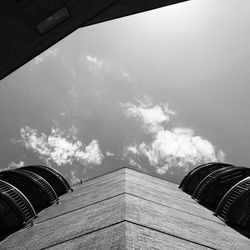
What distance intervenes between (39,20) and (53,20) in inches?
24.2

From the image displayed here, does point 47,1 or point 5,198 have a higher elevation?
point 47,1

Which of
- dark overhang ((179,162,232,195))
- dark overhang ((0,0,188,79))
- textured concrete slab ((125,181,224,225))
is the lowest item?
dark overhang ((179,162,232,195))

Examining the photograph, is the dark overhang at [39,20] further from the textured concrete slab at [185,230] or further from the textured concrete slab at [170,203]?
the textured concrete slab at [170,203]

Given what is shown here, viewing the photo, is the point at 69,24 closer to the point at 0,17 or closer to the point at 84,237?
the point at 0,17

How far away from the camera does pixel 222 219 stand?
32.9 ft

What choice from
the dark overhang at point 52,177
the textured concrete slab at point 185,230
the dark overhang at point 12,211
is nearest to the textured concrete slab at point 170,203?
the textured concrete slab at point 185,230

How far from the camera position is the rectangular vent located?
24.3 ft

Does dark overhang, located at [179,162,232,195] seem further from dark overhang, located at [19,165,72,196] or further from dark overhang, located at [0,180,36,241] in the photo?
dark overhang, located at [0,180,36,241]

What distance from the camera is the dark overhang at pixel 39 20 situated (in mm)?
6375

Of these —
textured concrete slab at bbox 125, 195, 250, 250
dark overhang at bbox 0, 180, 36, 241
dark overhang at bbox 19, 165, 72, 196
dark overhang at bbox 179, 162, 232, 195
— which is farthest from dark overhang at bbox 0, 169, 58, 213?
dark overhang at bbox 179, 162, 232, 195

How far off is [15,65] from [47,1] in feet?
8.21

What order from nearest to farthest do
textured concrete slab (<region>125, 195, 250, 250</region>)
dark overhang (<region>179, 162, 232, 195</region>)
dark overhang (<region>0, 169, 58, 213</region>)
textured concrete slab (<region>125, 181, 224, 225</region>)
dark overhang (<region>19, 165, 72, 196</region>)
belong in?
textured concrete slab (<region>125, 195, 250, 250</region>) → textured concrete slab (<region>125, 181, 224, 225</region>) → dark overhang (<region>0, 169, 58, 213</region>) → dark overhang (<region>19, 165, 72, 196</region>) → dark overhang (<region>179, 162, 232, 195</region>)

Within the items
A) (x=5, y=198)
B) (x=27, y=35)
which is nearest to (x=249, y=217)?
(x=5, y=198)

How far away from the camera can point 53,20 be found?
7660 millimetres
